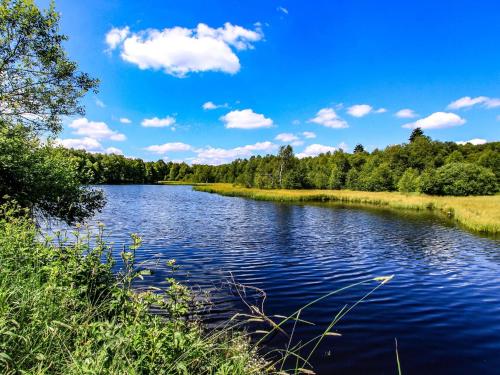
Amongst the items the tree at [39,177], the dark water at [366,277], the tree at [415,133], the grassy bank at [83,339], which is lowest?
the dark water at [366,277]

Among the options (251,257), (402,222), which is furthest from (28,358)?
(402,222)

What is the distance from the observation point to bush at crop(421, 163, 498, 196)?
79.1m

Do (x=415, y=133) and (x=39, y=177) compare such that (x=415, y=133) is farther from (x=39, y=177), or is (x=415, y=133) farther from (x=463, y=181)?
(x=39, y=177)

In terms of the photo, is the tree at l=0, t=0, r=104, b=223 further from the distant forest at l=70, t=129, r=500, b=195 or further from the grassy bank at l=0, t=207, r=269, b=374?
the distant forest at l=70, t=129, r=500, b=195

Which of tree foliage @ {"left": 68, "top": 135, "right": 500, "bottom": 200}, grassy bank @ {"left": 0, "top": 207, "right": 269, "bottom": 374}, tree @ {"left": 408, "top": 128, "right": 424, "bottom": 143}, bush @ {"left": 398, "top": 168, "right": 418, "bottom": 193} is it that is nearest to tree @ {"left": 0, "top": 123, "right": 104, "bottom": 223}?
grassy bank @ {"left": 0, "top": 207, "right": 269, "bottom": 374}

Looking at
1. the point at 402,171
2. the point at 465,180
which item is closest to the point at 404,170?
the point at 402,171

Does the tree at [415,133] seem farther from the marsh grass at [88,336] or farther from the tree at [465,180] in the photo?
the marsh grass at [88,336]

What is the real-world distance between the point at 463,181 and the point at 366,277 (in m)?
77.3

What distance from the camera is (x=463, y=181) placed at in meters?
78.4

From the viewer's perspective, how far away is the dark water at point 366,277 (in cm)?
933

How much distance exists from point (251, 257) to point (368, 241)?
1185 centimetres

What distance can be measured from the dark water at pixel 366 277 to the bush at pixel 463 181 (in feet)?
179

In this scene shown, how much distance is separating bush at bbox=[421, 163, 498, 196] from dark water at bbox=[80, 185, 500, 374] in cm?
5463

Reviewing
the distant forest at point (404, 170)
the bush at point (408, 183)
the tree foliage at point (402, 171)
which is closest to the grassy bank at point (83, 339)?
the distant forest at point (404, 170)
